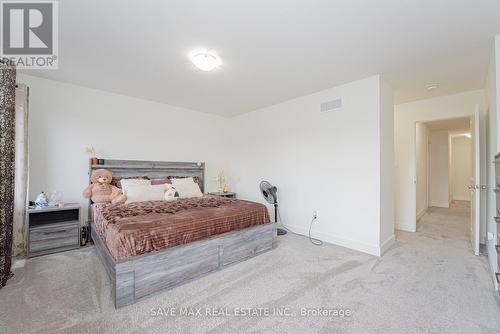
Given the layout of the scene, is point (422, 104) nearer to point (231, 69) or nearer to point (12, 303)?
point (231, 69)

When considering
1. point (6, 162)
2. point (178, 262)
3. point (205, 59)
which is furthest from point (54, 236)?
point (205, 59)

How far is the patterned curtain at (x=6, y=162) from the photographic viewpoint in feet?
6.84

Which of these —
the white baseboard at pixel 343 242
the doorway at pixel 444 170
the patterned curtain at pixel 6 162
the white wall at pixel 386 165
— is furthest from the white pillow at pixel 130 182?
the doorway at pixel 444 170

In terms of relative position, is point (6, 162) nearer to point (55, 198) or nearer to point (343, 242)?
point (55, 198)

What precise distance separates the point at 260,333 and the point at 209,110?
14.1 ft

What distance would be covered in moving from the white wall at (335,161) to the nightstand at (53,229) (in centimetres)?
329

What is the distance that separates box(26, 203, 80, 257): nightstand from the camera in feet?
9.15

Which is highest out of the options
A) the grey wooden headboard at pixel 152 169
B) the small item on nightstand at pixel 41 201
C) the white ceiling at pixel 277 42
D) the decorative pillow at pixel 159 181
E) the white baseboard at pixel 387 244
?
the white ceiling at pixel 277 42

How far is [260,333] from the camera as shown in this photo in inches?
60.9

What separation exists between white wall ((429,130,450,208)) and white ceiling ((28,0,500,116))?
4073mm

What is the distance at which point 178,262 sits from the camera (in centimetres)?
212

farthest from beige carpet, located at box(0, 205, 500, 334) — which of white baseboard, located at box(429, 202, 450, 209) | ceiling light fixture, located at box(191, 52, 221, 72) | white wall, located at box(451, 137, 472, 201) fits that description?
white wall, located at box(451, 137, 472, 201)

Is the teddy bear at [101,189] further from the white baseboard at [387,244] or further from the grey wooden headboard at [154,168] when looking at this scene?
the white baseboard at [387,244]

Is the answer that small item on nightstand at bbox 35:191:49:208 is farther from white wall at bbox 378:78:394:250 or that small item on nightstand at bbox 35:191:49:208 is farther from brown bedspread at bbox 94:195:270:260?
white wall at bbox 378:78:394:250
